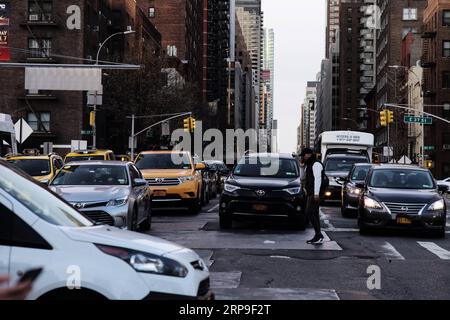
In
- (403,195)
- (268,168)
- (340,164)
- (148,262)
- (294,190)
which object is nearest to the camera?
(148,262)

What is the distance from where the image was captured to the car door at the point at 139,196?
14.6 m

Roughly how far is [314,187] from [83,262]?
9482 mm

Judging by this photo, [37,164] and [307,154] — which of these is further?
[37,164]

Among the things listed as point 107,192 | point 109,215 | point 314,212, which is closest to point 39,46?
point 107,192

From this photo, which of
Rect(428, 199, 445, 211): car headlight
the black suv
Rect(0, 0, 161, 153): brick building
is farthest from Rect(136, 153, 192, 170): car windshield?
Rect(0, 0, 161, 153): brick building

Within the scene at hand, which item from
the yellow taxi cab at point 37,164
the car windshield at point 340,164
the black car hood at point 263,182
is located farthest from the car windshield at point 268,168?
the car windshield at point 340,164

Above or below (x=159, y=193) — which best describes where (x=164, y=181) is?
above

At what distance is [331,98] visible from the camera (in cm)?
19875

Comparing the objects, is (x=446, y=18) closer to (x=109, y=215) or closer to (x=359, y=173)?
(x=359, y=173)

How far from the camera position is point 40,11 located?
194ft

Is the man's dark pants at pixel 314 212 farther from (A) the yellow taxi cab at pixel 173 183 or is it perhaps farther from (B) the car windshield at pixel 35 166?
(B) the car windshield at pixel 35 166

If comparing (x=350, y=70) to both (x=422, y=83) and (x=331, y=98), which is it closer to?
(x=331, y=98)
